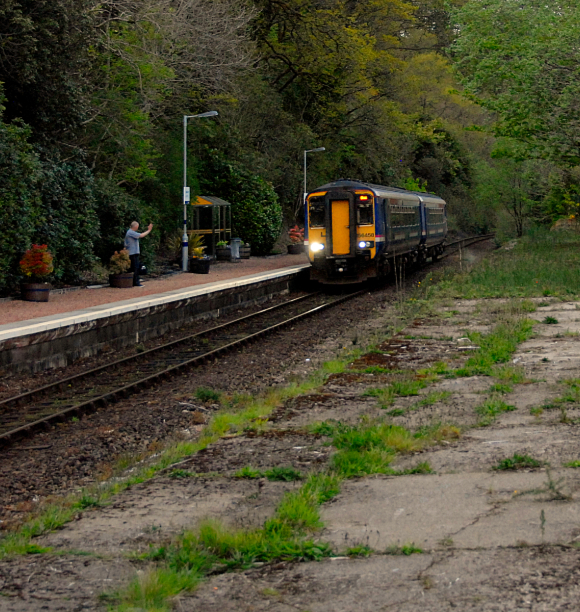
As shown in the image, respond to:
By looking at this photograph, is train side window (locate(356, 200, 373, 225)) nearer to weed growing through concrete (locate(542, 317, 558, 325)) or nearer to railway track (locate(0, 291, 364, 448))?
railway track (locate(0, 291, 364, 448))

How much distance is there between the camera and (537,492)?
5.69m

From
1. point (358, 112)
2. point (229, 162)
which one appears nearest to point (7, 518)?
point (229, 162)

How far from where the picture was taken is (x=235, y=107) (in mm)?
40000

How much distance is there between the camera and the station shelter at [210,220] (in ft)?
115

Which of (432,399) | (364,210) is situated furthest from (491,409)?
(364,210)

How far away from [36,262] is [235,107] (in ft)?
71.9

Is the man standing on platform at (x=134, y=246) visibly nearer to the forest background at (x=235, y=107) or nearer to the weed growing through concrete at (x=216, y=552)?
the forest background at (x=235, y=107)

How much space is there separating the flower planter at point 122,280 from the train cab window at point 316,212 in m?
6.15

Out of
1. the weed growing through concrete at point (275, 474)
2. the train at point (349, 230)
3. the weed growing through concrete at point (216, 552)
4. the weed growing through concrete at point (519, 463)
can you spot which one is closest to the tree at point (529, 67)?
the train at point (349, 230)

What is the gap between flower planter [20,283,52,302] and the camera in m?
19.8

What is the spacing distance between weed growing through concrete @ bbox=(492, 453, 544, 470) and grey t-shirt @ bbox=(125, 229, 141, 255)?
17215 millimetres

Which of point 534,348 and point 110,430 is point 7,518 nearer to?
point 110,430

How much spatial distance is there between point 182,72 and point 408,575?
28.1 metres

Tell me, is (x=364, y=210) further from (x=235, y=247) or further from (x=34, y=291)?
(x=235, y=247)
